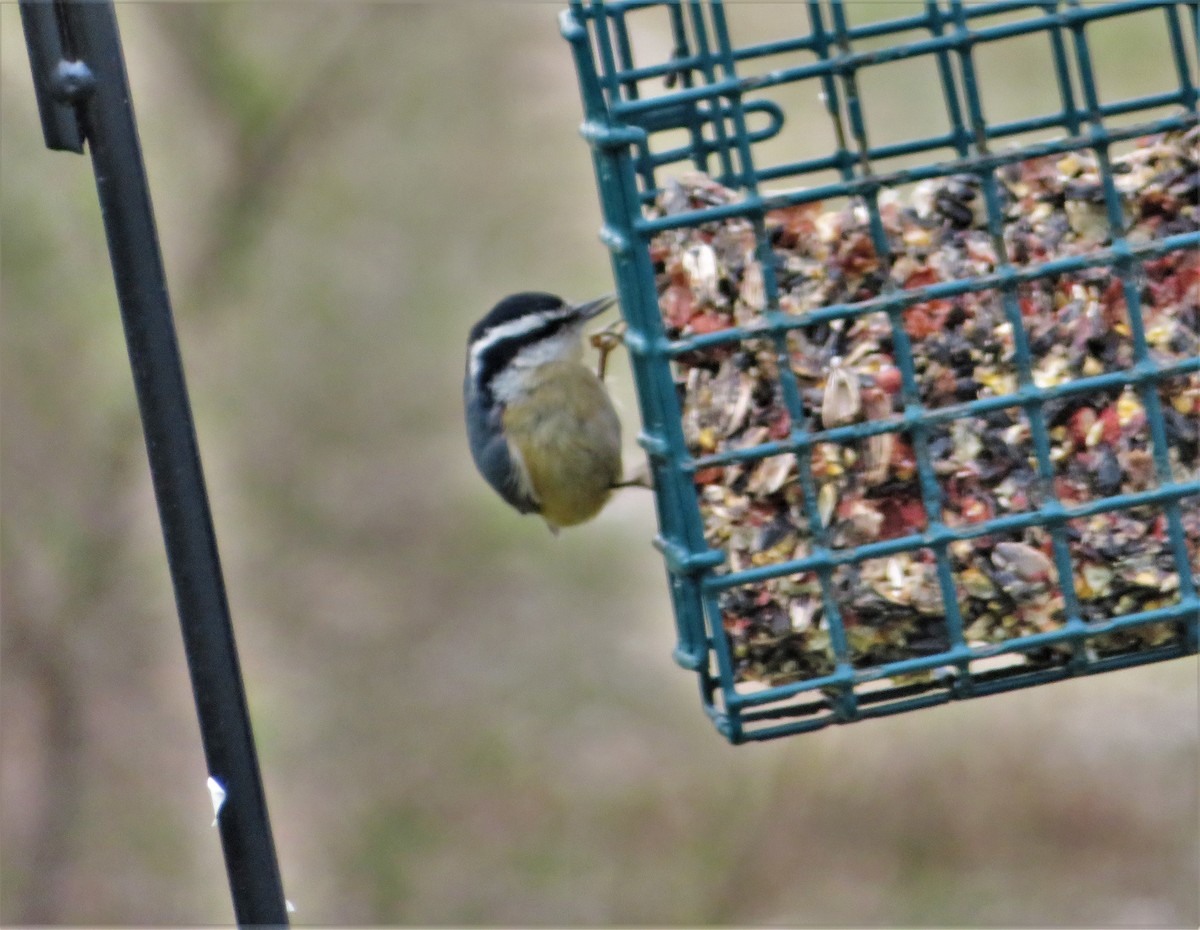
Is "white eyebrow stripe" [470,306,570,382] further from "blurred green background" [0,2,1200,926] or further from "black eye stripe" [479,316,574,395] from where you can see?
"blurred green background" [0,2,1200,926]

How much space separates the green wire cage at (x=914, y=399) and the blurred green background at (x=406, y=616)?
354 centimetres

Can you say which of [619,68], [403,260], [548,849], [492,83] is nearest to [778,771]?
[548,849]

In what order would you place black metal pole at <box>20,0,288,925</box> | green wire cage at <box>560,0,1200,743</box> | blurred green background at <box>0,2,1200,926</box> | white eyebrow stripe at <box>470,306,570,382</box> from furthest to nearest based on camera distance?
1. blurred green background at <box>0,2,1200,926</box>
2. white eyebrow stripe at <box>470,306,570,382</box>
3. green wire cage at <box>560,0,1200,743</box>
4. black metal pole at <box>20,0,288,925</box>

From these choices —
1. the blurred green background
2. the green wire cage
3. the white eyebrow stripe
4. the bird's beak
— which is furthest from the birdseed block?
the blurred green background

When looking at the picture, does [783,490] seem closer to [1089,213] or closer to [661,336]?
[661,336]

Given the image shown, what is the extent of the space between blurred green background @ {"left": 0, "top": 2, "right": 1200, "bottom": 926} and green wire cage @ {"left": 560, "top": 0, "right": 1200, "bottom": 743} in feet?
11.6

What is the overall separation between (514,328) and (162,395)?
1.91 meters

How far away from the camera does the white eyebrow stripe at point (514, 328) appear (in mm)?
3928

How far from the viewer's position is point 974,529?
102 inches

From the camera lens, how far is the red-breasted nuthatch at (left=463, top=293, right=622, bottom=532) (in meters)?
3.98

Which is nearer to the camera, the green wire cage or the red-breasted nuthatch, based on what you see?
the green wire cage

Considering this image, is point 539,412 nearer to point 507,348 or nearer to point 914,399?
point 507,348

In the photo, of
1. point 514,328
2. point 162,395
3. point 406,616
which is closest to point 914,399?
point 162,395

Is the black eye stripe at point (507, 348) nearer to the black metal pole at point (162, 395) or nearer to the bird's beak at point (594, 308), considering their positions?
the bird's beak at point (594, 308)
